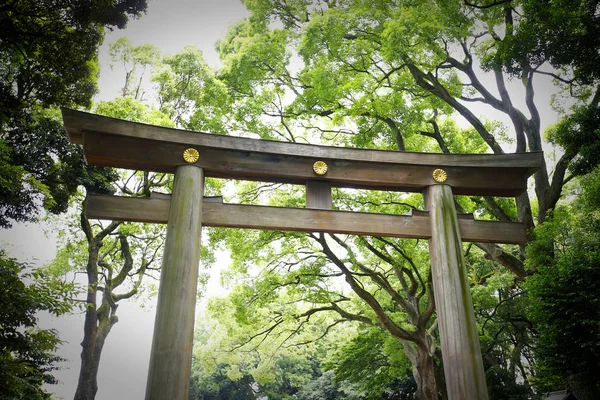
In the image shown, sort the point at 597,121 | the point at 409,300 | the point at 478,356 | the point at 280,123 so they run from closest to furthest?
the point at 478,356, the point at 597,121, the point at 280,123, the point at 409,300

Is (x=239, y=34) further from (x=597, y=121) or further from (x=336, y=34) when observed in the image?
(x=597, y=121)

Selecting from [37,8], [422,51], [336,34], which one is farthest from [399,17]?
→ [37,8]

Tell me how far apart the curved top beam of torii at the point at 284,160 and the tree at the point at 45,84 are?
23.0ft

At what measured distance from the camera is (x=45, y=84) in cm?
1201

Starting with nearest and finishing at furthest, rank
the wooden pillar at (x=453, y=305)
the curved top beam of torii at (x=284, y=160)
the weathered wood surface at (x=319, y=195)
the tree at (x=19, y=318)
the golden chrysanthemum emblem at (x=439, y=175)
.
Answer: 1. the wooden pillar at (x=453, y=305)
2. the curved top beam of torii at (x=284, y=160)
3. the weathered wood surface at (x=319, y=195)
4. the golden chrysanthemum emblem at (x=439, y=175)
5. the tree at (x=19, y=318)

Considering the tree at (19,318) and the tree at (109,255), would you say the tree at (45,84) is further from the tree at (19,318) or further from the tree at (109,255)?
the tree at (19,318)

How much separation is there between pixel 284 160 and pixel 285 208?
0.70m

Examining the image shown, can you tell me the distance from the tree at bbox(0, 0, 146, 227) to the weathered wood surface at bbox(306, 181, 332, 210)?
8434 mm

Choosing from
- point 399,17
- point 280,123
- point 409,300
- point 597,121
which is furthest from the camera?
point 409,300

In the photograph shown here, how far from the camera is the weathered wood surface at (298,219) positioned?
5141 millimetres

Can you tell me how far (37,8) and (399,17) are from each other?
9418 mm

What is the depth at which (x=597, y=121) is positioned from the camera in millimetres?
8047

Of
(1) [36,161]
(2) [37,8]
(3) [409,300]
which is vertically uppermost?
(2) [37,8]

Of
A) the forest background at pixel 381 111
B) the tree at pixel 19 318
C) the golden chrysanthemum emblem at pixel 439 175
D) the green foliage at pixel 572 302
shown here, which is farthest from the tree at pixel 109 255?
the green foliage at pixel 572 302
